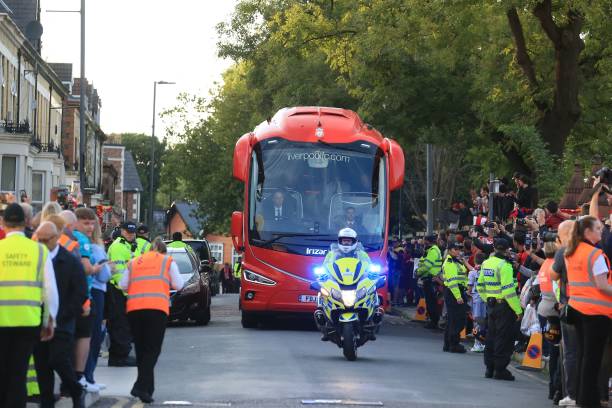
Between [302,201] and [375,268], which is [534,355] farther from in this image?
[302,201]

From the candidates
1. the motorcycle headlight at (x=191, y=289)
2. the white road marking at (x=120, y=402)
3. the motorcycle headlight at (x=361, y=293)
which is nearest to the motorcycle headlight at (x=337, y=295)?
the motorcycle headlight at (x=361, y=293)

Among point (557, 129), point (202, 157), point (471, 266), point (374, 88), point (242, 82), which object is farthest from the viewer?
point (202, 157)

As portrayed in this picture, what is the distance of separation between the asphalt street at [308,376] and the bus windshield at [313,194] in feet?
6.13

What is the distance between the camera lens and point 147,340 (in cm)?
1323

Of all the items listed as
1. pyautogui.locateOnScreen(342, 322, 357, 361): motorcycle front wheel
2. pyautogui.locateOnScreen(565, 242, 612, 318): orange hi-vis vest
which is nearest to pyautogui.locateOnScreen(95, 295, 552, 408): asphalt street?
pyautogui.locateOnScreen(342, 322, 357, 361): motorcycle front wheel

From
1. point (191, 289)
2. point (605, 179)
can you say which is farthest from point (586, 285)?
point (191, 289)

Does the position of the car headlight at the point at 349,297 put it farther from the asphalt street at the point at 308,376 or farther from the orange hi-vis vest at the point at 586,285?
the orange hi-vis vest at the point at 586,285

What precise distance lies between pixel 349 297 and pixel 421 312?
39.6ft

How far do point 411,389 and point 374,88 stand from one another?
20.3 meters

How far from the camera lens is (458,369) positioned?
18.2m

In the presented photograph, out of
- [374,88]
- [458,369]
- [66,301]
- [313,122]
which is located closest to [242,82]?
[374,88]

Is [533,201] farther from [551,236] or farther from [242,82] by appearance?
[242,82]

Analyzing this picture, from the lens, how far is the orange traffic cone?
3038cm

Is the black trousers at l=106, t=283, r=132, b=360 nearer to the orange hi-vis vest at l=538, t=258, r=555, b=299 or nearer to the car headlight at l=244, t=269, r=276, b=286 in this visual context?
the orange hi-vis vest at l=538, t=258, r=555, b=299
